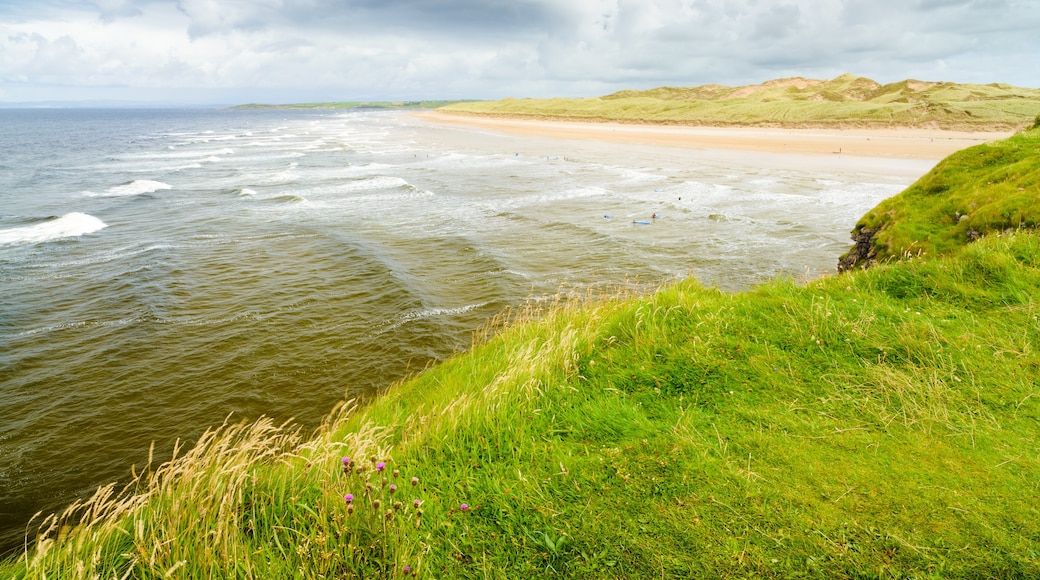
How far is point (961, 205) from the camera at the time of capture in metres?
9.95

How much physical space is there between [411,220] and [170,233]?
33.0 feet

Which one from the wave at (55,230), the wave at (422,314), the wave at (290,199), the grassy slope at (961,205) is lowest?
the wave at (55,230)

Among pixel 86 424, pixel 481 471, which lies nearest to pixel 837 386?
pixel 481 471

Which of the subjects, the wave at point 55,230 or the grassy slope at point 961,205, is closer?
the grassy slope at point 961,205

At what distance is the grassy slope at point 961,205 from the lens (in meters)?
8.82

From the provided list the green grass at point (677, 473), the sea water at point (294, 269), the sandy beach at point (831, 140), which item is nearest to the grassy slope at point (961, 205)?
the green grass at point (677, 473)

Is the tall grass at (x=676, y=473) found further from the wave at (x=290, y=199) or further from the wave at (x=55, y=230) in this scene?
the wave at (x=290, y=199)

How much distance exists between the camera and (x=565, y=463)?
4.55m

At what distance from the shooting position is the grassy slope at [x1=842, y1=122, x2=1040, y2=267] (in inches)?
347

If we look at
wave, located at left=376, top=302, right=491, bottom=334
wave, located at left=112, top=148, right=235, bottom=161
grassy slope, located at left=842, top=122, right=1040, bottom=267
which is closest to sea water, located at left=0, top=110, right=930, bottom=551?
wave, located at left=376, top=302, right=491, bottom=334

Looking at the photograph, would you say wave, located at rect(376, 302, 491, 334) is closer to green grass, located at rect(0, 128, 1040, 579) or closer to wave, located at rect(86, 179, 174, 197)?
green grass, located at rect(0, 128, 1040, 579)

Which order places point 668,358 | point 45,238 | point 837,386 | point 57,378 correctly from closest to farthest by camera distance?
point 837,386, point 668,358, point 57,378, point 45,238

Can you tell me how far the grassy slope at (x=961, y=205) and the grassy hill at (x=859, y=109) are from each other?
56.0 m

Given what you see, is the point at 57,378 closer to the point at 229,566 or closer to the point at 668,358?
the point at 229,566
